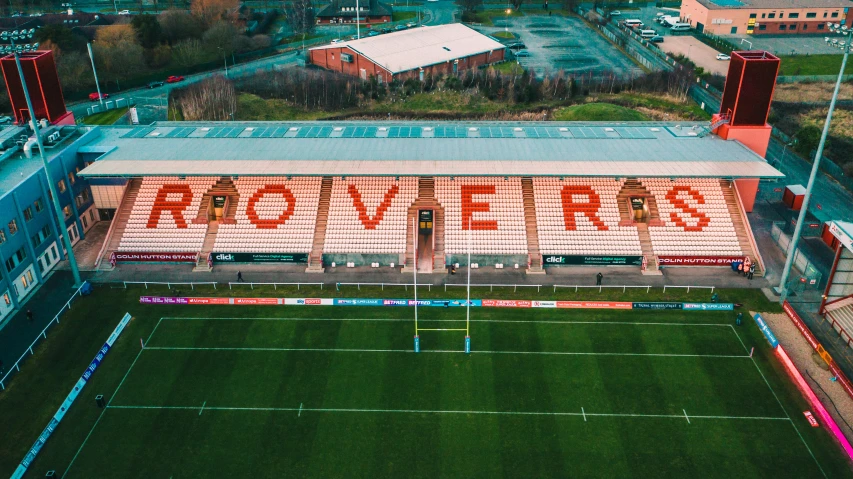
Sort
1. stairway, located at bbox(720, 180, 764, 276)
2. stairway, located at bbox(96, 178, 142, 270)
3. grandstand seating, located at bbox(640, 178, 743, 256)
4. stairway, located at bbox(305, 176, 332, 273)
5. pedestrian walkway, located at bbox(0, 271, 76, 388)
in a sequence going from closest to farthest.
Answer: pedestrian walkway, located at bbox(0, 271, 76, 388) < stairway, located at bbox(720, 180, 764, 276) < grandstand seating, located at bbox(640, 178, 743, 256) < stairway, located at bbox(305, 176, 332, 273) < stairway, located at bbox(96, 178, 142, 270)

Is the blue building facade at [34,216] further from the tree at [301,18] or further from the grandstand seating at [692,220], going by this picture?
the tree at [301,18]

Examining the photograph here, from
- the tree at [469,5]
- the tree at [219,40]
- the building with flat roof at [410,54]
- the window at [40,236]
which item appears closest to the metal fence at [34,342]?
the window at [40,236]

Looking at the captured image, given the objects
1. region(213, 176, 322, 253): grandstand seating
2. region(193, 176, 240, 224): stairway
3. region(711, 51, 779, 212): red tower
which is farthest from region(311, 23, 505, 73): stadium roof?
region(711, 51, 779, 212): red tower

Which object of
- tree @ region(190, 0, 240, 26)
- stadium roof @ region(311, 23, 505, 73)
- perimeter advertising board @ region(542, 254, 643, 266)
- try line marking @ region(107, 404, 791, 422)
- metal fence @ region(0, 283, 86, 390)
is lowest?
try line marking @ region(107, 404, 791, 422)

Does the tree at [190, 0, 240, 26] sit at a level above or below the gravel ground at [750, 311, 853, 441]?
above

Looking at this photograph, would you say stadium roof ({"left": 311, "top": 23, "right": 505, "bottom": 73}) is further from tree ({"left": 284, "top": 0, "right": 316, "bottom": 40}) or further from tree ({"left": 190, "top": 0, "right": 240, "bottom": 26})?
tree ({"left": 190, "top": 0, "right": 240, "bottom": 26})

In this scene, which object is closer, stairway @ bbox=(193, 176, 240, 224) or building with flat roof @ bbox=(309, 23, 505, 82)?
stairway @ bbox=(193, 176, 240, 224)

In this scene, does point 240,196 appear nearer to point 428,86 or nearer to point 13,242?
point 13,242

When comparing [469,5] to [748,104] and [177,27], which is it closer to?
[177,27]

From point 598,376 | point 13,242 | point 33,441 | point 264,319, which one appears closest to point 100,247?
point 13,242
